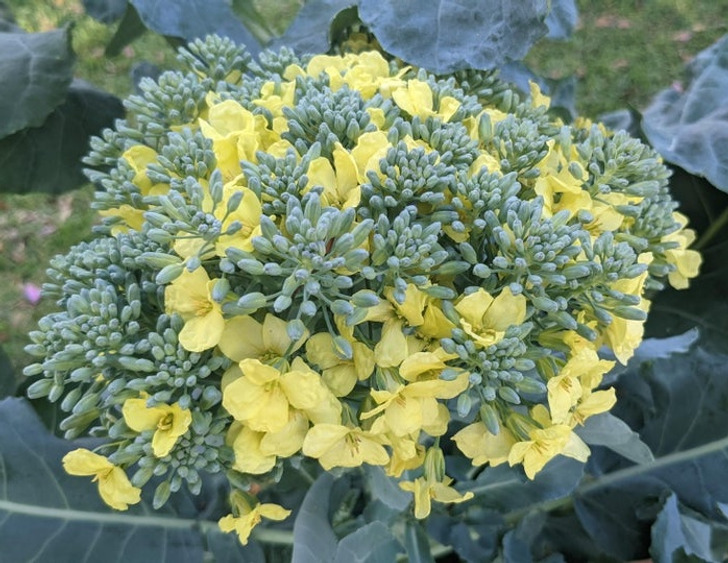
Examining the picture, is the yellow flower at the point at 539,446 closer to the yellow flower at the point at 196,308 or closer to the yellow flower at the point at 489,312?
the yellow flower at the point at 489,312

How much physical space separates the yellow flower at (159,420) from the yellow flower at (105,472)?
6 cm

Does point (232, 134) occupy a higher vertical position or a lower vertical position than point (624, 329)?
higher

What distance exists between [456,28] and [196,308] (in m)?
0.55

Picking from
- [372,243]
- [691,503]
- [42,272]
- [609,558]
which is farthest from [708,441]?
[42,272]

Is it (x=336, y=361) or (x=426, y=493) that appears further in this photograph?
(x=426, y=493)

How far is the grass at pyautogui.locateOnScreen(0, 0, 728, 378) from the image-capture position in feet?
7.84

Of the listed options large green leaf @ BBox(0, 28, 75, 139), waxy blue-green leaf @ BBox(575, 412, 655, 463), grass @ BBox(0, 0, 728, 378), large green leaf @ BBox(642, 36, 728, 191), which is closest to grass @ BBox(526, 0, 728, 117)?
grass @ BBox(0, 0, 728, 378)

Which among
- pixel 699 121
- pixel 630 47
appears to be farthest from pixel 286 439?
pixel 630 47

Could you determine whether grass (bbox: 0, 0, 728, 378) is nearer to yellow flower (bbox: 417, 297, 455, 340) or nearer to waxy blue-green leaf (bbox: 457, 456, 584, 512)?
waxy blue-green leaf (bbox: 457, 456, 584, 512)

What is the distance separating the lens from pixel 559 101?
1.37 meters

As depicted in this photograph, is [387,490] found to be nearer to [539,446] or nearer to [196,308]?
[539,446]

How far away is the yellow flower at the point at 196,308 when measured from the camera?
63 centimetres

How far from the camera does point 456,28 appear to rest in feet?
3.20

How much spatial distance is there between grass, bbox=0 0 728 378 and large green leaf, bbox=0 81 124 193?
1018mm
